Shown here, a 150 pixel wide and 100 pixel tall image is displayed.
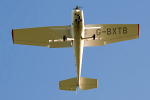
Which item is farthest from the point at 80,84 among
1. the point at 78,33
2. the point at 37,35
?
the point at 78,33

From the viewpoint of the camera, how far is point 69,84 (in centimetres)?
2848

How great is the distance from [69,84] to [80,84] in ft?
3.27

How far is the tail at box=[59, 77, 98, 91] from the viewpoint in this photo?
92.7 feet

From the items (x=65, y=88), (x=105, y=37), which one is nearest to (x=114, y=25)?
(x=105, y=37)

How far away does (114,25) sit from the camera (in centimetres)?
2753

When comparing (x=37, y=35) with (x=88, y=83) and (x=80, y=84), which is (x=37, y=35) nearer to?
(x=80, y=84)

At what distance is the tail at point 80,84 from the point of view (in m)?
28.2

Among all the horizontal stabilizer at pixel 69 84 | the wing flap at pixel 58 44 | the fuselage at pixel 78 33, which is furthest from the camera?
the horizontal stabilizer at pixel 69 84

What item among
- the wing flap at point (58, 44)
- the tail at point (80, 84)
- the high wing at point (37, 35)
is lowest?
the tail at point (80, 84)

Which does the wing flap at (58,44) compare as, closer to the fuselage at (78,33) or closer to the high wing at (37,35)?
the fuselage at (78,33)

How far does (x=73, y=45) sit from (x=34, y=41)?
4022 mm

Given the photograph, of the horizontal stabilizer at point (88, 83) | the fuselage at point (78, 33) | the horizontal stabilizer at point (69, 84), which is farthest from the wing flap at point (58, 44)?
the horizontal stabilizer at point (88, 83)

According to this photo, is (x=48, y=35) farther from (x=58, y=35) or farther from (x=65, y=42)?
(x=65, y=42)

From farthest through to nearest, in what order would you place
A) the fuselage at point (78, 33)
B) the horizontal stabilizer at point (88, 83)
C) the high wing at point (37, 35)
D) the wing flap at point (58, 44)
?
the horizontal stabilizer at point (88, 83)
the high wing at point (37, 35)
the wing flap at point (58, 44)
the fuselage at point (78, 33)
